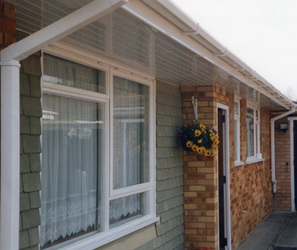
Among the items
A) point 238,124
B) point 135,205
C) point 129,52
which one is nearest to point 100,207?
point 135,205

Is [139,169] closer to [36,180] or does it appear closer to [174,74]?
[174,74]

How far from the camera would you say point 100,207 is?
414 cm

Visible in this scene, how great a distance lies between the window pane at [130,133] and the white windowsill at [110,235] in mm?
421

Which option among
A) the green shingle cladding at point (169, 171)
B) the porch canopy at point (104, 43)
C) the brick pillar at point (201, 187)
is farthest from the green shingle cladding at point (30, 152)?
the brick pillar at point (201, 187)

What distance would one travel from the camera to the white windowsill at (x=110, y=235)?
12.2ft

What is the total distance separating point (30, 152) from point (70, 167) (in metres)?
0.69

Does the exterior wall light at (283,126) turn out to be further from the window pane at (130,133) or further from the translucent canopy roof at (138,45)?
the window pane at (130,133)

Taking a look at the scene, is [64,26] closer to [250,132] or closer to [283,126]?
[250,132]

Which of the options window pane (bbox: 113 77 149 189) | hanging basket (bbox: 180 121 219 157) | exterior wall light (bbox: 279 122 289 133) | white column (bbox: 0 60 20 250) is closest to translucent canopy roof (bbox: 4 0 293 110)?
window pane (bbox: 113 77 149 189)

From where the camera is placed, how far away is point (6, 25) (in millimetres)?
2732

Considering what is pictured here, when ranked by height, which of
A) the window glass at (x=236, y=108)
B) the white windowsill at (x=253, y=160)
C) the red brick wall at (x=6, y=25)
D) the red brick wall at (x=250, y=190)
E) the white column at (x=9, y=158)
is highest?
the red brick wall at (x=6, y=25)

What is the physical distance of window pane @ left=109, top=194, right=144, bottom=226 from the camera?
4451 mm

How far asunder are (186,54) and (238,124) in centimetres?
400

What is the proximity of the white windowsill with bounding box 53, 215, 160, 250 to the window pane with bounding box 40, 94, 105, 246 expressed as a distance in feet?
0.27
